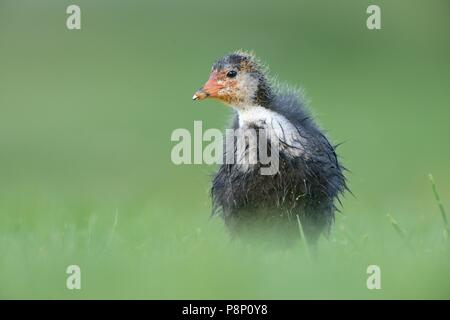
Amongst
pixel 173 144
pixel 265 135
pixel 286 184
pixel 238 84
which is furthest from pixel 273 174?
pixel 173 144

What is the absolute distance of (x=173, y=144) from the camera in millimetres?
12836

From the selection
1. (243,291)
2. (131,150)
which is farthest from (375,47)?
(243,291)

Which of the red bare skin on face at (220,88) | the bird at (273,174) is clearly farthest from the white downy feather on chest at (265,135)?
the red bare skin on face at (220,88)

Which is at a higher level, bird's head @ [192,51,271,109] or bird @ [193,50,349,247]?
bird's head @ [192,51,271,109]

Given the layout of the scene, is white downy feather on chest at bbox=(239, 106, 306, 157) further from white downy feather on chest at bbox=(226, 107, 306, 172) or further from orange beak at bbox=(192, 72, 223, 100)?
orange beak at bbox=(192, 72, 223, 100)

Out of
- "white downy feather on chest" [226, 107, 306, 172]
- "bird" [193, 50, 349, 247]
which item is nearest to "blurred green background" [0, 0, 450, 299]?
"bird" [193, 50, 349, 247]

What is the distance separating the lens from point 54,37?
16641 mm

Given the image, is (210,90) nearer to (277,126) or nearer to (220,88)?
(220,88)

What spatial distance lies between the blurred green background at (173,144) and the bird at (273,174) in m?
0.19

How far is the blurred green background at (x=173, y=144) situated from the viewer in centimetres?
518

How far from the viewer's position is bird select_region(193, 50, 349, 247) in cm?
591

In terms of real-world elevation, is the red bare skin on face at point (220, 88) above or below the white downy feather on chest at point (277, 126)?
above

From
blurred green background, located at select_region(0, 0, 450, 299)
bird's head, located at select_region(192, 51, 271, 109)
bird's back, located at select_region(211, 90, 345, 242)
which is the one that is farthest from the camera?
bird's head, located at select_region(192, 51, 271, 109)

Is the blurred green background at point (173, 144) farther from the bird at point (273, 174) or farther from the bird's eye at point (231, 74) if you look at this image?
the bird's eye at point (231, 74)
